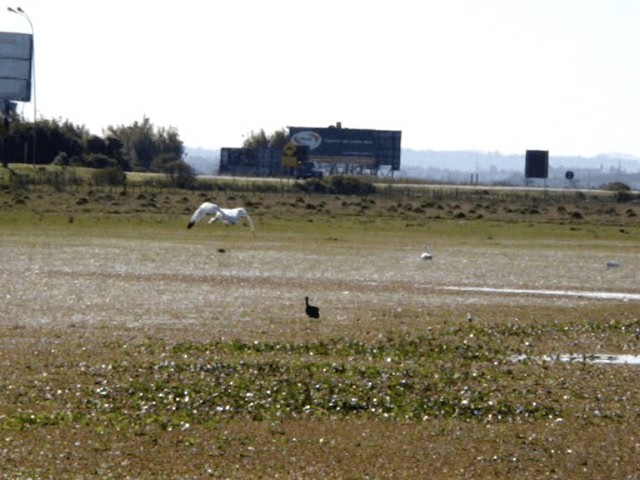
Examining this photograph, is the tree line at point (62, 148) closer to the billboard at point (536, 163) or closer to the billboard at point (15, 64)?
the billboard at point (15, 64)

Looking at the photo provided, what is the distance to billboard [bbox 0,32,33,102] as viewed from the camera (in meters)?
88.9

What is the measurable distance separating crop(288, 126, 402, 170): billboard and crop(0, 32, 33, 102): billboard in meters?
62.4

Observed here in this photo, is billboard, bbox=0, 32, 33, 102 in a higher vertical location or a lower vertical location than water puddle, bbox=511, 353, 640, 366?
higher

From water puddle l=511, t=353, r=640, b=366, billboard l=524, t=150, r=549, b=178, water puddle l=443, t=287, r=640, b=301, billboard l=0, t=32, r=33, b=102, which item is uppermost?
billboard l=0, t=32, r=33, b=102

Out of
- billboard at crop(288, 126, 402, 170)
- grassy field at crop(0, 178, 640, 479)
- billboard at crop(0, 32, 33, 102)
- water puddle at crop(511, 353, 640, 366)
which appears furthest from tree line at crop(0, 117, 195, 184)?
water puddle at crop(511, 353, 640, 366)

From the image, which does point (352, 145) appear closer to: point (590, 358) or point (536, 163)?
point (536, 163)

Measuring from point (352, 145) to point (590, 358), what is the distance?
130 meters

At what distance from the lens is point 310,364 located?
18.7 meters

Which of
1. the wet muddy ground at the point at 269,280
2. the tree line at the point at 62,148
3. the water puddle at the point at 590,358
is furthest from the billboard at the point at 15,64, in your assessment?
the water puddle at the point at 590,358

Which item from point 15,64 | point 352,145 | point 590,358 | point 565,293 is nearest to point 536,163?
point 352,145

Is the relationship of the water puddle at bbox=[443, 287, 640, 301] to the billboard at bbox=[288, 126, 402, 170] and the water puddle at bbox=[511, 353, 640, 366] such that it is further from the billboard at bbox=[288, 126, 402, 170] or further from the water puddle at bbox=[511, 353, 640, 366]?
the billboard at bbox=[288, 126, 402, 170]

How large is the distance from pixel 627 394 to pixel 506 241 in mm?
36456

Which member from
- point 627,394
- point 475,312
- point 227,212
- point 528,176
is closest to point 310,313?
point 475,312

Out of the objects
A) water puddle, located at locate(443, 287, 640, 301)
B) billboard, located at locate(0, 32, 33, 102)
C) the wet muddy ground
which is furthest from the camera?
billboard, located at locate(0, 32, 33, 102)
